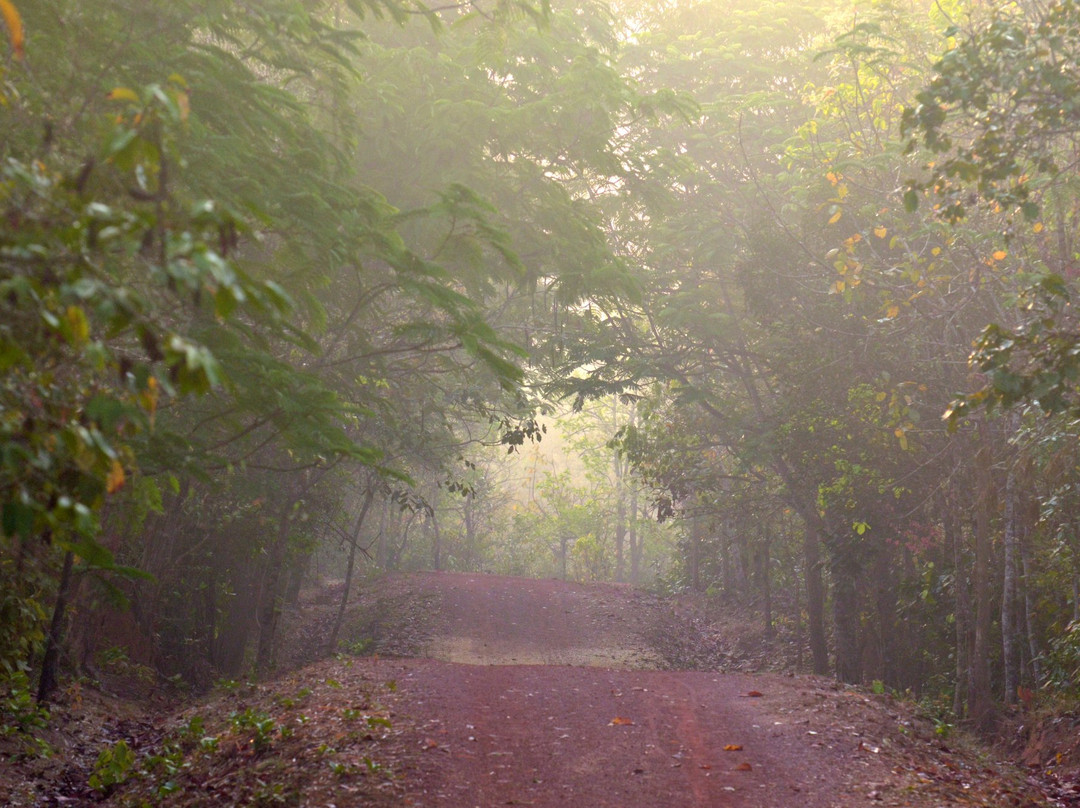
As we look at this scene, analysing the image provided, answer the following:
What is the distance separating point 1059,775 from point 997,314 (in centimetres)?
568

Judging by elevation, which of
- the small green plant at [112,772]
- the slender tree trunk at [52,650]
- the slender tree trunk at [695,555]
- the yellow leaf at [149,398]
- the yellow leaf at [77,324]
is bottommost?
the small green plant at [112,772]

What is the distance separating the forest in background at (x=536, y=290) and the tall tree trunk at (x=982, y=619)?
0.18 feet

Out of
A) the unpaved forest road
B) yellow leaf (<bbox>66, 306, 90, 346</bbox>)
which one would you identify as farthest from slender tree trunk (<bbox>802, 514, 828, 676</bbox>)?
yellow leaf (<bbox>66, 306, 90, 346</bbox>)

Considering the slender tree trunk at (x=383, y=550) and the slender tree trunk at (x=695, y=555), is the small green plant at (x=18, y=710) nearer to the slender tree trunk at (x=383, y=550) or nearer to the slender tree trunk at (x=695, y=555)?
the slender tree trunk at (x=695, y=555)

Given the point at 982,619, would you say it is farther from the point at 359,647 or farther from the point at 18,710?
the point at 359,647

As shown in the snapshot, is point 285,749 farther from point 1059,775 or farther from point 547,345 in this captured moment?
point 547,345

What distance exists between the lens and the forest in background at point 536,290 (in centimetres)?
362

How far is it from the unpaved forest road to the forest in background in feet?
9.85

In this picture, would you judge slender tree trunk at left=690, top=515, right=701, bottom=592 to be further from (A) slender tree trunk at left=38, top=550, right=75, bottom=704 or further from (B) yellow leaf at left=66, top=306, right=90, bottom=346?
(B) yellow leaf at left=66, top=306, right=90, bottom=346

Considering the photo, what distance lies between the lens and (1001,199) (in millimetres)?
7547

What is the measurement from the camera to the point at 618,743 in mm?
8906

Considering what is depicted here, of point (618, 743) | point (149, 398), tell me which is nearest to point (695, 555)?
point (618, 743)

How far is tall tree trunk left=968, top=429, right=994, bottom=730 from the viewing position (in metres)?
12.5

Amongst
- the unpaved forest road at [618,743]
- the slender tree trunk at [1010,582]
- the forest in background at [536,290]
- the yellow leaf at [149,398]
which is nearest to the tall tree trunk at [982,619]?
the forest in background at [536,290]
